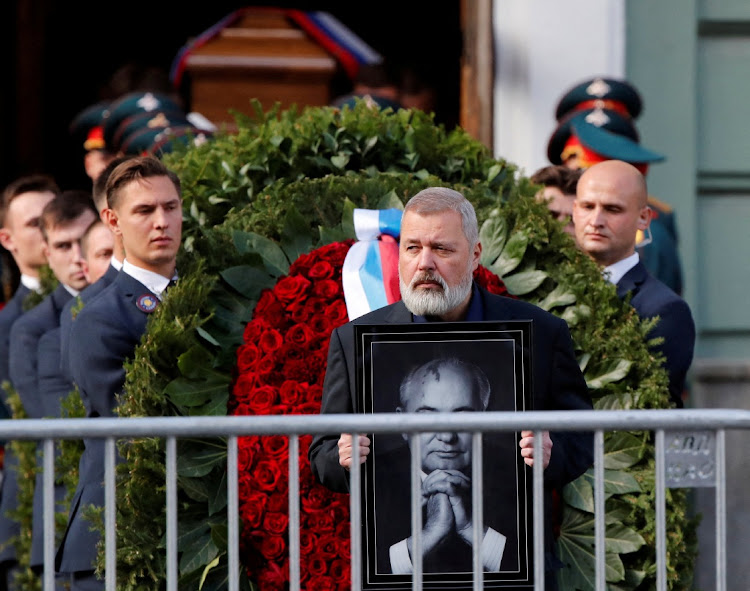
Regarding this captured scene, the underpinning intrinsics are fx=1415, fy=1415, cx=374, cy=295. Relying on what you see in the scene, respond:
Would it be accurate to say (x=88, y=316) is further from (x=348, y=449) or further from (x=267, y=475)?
(x=348, y=449)

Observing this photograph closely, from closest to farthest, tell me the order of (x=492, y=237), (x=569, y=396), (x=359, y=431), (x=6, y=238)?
(x=359, y=431) < (x=569, y=396) < (x=492, y=237) < (x=6, y=238)

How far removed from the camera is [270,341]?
3865 millimetres

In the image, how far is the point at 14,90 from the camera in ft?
38.2

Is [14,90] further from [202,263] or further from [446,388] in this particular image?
[446,388]

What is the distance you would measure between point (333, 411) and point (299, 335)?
55 centimetres

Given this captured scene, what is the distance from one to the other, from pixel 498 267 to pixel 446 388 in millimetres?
959

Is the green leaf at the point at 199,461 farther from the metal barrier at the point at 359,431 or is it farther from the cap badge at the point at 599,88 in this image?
the cap badge at the point at 599,88

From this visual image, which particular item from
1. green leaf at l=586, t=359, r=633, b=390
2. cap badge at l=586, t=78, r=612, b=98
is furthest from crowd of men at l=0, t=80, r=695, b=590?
cap badge at l=586, t=78, r=612, b=98

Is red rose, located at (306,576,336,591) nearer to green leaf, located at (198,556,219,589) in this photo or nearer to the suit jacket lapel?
green leaf, located at (198,556,219,589)

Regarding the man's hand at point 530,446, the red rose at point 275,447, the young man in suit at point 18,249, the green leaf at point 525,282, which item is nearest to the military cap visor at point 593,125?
the green leaf at point 525,282


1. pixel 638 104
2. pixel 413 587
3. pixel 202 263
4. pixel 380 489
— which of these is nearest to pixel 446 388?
pixel 380 489

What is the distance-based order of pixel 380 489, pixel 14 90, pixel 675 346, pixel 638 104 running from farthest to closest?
1. pixel 14 90
2. pixel 638 104
3. pixel 675 346
4. pixel 380 489

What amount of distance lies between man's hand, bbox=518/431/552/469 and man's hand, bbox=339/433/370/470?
0.34 meters

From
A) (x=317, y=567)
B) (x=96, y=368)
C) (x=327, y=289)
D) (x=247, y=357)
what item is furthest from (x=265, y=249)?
(x=317, y=567)
